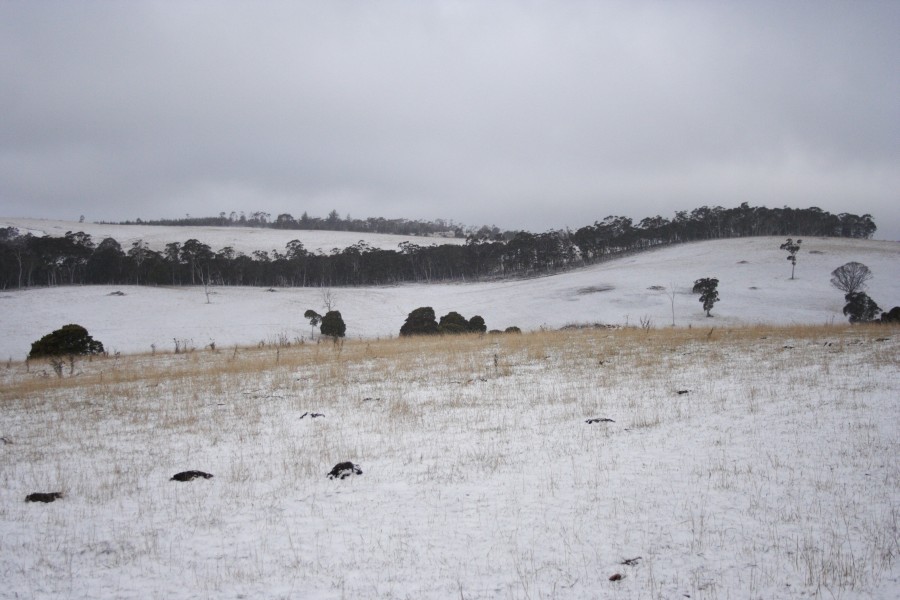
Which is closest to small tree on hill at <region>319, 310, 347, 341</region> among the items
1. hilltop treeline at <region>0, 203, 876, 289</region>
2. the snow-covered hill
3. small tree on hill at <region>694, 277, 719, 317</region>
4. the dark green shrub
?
the snow-covered hill

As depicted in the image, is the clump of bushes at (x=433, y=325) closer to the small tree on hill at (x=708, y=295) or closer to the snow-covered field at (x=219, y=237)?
the small tree on hill at (x=708, y=295)

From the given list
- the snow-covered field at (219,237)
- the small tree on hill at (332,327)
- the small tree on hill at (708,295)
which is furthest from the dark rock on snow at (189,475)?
the snow-covered field at (219,237)

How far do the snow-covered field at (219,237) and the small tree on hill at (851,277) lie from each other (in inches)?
3999

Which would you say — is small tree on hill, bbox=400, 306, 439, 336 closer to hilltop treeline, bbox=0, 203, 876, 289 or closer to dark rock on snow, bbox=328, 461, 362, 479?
dark rock on snow, bbox=328, 461, 362, 479

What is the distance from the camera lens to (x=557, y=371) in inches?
558

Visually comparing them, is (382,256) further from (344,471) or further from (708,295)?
(344,471)

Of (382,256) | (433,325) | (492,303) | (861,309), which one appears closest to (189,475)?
(433,325)

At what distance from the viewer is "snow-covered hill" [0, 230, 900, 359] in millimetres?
52531

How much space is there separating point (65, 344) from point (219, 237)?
134m

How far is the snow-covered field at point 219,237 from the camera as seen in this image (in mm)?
136675

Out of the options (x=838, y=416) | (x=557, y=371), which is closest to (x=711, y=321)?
(x=557, y=371)

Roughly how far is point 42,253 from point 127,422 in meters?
97.9

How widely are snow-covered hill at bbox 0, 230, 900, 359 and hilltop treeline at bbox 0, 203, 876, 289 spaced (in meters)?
15.4

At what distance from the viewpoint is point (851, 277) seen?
186ft
